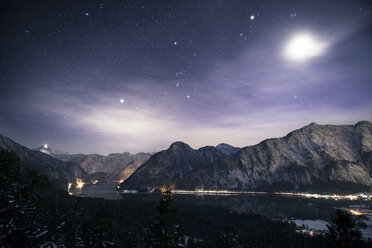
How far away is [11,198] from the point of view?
2066cm

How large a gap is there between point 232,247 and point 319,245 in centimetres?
12633

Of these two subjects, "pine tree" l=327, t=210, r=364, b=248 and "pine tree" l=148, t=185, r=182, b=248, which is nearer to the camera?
"pine tree" l=327, t=210, r=364, b=248

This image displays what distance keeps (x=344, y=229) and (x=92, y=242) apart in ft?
185

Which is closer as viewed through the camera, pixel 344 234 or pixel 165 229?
pixel 344 234

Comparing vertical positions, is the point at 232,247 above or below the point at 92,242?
below

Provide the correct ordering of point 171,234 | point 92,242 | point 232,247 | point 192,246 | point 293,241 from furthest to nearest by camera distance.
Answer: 1. point 293,241
2. point 192,246
3. point 232,247
4. point 92,242
5. point 171,234

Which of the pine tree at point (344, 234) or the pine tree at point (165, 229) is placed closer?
the pine tree at point (344, 234)

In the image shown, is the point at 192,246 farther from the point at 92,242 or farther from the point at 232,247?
the point at 92,242

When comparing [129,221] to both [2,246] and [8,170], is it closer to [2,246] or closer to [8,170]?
[8,170]

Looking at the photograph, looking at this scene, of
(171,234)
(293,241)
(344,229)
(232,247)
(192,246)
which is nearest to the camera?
(344,229)

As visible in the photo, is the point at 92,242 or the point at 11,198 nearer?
the point at 11,198

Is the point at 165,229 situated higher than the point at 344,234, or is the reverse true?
the point at 344,234

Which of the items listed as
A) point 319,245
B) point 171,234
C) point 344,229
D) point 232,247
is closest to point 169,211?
point 171,234

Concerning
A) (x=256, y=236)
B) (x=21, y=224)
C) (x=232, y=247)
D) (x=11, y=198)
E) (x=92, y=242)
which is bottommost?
(x=256, y=236)
